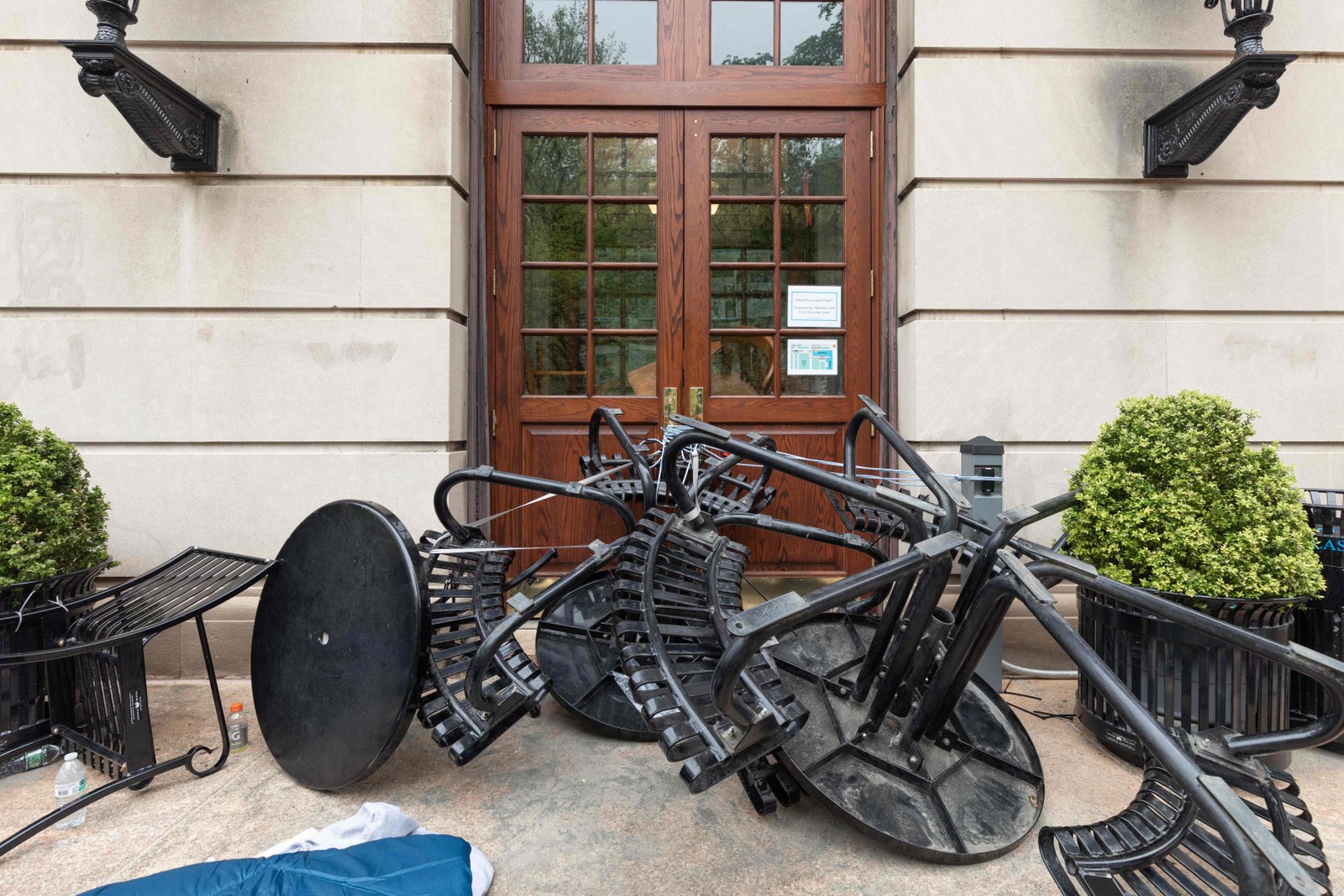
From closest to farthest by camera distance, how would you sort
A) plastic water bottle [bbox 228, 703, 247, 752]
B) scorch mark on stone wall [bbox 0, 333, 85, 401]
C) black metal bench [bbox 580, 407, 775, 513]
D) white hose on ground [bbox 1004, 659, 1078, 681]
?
plastic water bottle [bbox 228, 703, 247, 752] < black metal bench [bbox 580, 407, 775, 513] < white hose on ground [bbox 1004, 659, 1078, 681] < scorch mark on stone wall [bbox 0, 333, 85, 401]

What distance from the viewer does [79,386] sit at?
378 cm

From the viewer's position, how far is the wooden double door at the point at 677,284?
13.9 ft

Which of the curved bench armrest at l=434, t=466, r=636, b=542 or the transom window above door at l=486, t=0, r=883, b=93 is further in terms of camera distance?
the transom window above door at l=486, t=0, r=883, b=93

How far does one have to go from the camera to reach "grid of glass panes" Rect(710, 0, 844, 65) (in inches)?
168

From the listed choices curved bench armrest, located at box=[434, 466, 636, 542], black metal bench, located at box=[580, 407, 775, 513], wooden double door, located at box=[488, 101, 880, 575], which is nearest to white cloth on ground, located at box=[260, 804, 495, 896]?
curved bench armrest, located at box=[434, 466, 636, 542]

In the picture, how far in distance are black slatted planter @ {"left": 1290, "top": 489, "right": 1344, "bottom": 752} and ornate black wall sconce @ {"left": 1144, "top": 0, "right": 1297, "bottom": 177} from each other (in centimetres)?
204

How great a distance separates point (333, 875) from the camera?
76.7 inches

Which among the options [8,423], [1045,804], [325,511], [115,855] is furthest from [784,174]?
[115,855]

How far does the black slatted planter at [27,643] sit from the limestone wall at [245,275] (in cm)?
90

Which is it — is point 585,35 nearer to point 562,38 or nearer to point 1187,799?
point 562,38

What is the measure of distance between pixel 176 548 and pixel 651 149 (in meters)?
3.79

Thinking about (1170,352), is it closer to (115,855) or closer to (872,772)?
(872,772)

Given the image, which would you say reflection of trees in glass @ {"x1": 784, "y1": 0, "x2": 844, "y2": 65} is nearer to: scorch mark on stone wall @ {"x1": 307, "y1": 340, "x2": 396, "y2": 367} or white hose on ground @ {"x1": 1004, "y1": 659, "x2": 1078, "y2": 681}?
scorch mark on stone wall @ {"x1": 307, "y1": 340, "x2": 396, "y2": 367}

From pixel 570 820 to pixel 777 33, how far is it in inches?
183
